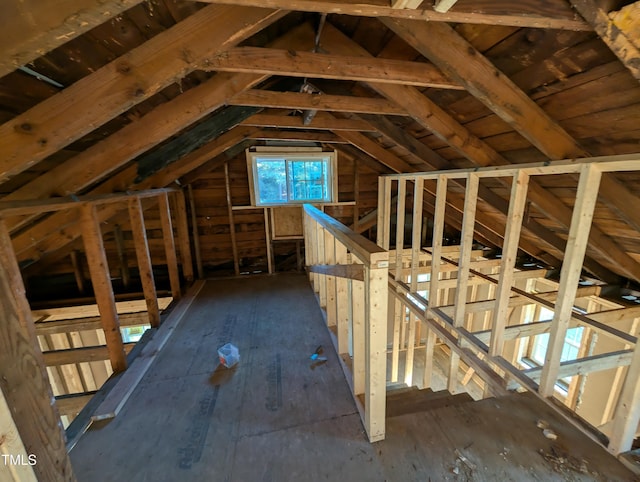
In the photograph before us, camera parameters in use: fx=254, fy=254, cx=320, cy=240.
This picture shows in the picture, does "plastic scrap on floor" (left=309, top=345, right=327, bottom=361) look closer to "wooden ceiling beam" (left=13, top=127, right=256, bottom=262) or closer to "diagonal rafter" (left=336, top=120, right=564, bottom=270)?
"wooden ceiling beam" (left=13, top=127, right=256, bottom=262)

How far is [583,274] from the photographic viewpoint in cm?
326

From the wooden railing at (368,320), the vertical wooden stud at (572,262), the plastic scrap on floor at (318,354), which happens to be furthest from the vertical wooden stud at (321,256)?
the vertical wooden stud at (572,262)

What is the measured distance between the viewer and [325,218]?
6.86ft

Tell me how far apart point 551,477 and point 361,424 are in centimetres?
93

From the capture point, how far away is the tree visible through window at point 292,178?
434 centimetres

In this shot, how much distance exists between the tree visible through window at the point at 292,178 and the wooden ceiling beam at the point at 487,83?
3051 mm

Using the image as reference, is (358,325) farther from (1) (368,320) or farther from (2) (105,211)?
(2) (105,211)

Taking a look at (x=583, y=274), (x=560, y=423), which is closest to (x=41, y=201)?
(x=560, y=423)

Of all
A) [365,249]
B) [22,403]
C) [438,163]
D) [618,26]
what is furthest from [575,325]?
[22,403]

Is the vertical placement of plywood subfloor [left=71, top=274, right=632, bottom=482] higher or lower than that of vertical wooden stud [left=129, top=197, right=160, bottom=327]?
lower

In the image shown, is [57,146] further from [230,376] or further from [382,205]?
[382,205]

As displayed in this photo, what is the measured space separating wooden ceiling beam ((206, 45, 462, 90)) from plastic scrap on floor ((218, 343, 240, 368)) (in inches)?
81.8

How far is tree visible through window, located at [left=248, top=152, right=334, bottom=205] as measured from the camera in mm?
4344

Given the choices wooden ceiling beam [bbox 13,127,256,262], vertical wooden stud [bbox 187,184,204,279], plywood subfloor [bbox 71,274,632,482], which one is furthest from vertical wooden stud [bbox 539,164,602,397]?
A: vertical wooden stud [bbox 187,184,204,279]
